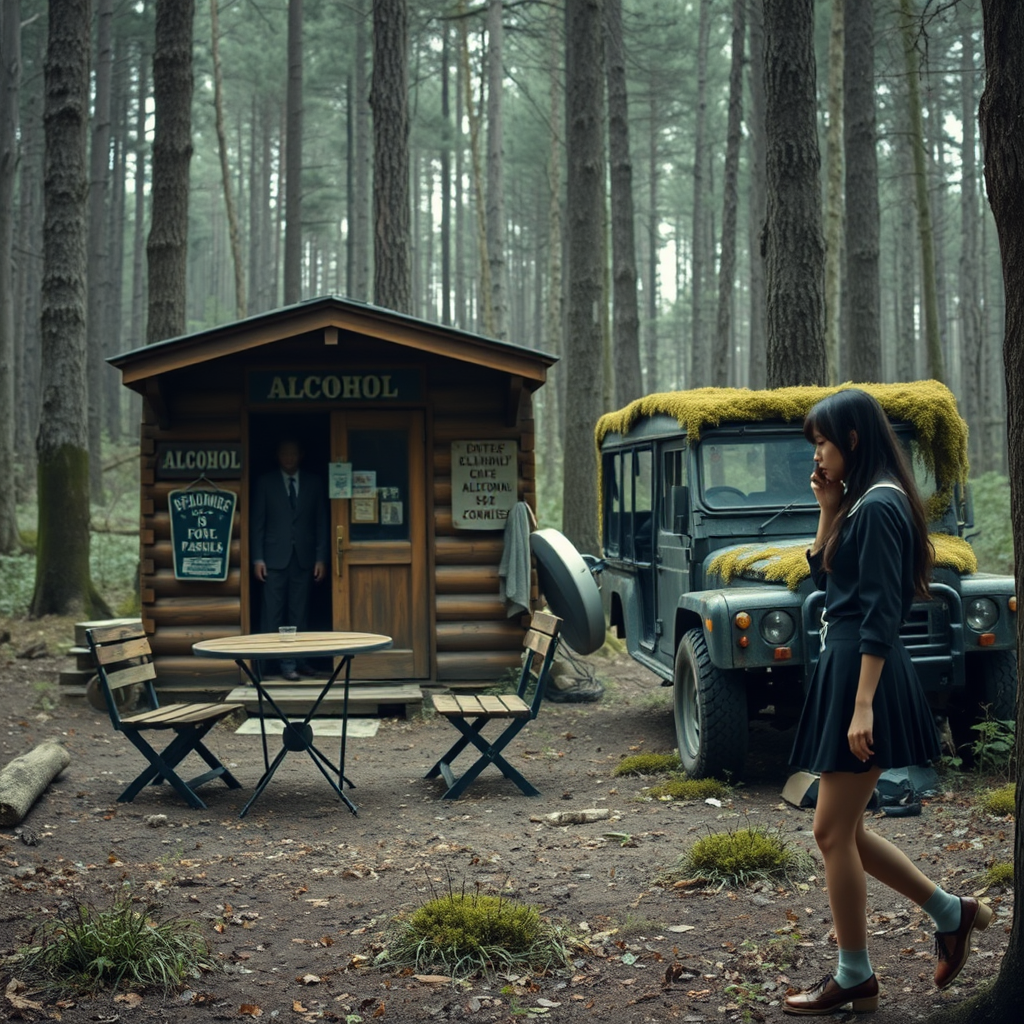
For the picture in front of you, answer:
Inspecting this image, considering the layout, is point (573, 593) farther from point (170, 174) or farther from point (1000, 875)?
point (170, 174)

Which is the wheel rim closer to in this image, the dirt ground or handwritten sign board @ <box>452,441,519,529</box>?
the dirt ground

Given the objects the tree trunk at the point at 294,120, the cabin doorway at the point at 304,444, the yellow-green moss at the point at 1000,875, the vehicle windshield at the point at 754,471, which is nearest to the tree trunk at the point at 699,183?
the tree trunk at the point at 294,120

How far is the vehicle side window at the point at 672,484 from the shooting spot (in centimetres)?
817

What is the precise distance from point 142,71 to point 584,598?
30.3 m

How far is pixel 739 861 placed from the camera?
17.7ft

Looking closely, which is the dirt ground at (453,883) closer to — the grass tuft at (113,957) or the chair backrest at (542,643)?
the grass tuft at (113,957)

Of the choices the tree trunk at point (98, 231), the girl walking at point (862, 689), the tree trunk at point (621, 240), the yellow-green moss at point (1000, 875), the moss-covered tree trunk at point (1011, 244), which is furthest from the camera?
the tree trunk at point (98, 231)

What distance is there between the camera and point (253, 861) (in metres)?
6.08

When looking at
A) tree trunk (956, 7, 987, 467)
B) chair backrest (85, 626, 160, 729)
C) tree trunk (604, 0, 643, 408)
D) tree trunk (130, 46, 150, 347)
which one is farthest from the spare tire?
tree trunk (130, 46, 150, 347)

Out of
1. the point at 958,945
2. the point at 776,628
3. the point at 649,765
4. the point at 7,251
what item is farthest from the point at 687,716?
the point at 7,251

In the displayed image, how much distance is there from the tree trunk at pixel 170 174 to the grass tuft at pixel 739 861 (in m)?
9.73

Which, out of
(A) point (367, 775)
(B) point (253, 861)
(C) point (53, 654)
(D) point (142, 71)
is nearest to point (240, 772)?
(A) point (367, 775)

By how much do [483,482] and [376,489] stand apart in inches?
38.8

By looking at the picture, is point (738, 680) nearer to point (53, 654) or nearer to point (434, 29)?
point (53, 654)
